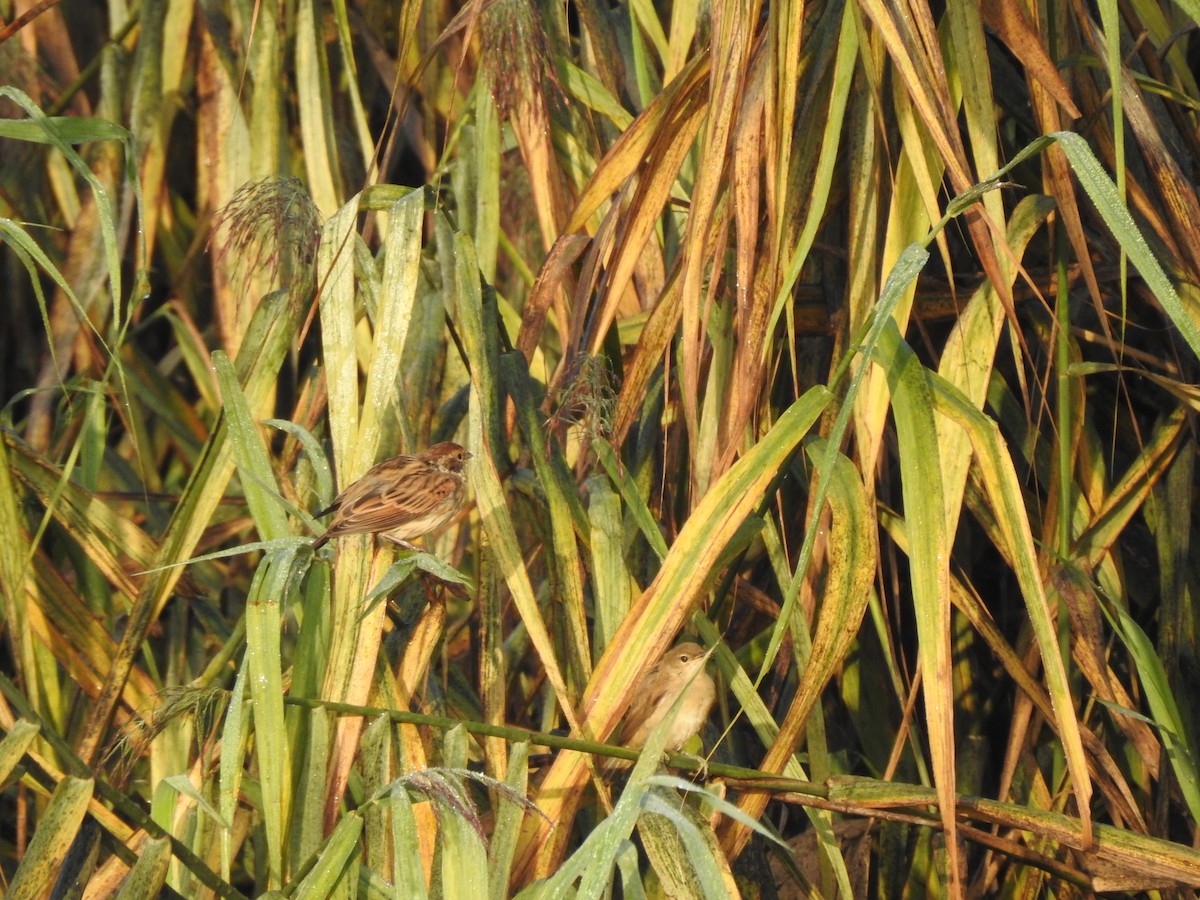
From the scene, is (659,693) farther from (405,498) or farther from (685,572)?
(685,572)

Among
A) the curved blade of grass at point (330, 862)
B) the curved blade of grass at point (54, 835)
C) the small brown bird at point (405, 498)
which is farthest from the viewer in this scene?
the small brown bird at point (405, 498)

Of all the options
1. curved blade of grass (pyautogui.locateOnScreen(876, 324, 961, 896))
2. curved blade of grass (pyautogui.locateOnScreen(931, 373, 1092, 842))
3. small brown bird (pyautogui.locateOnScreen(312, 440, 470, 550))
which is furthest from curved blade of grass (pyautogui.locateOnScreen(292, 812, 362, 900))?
curved blade of grass (pyautogui.locateOnScreen(931, 373, 1092, 842))

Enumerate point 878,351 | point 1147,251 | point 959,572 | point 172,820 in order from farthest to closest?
1. point 959,572
2. point 172,820
3. point 878,351
4. point 1147,251

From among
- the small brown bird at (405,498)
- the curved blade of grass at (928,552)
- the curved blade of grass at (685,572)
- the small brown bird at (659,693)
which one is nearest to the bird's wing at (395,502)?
the small brown bird at (405,498)

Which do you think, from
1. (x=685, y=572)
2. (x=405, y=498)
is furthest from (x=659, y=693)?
(x=685, y=572)

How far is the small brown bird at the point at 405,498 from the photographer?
2.60 m

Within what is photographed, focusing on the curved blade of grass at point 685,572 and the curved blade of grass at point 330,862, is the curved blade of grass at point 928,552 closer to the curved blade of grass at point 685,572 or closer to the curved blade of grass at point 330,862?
the curved blade of grass at point 685,572

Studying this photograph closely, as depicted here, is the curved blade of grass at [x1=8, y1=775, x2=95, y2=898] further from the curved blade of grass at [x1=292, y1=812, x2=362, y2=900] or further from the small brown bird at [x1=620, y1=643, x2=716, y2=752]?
the small brown bird at [x1=620, y1=643, x2=716, y2=752]

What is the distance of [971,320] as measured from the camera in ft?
8.61

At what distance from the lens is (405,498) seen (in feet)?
9.50

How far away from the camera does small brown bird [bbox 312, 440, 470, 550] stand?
2600 mm

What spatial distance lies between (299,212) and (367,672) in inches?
30.4

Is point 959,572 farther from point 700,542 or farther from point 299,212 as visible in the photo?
point 299,212

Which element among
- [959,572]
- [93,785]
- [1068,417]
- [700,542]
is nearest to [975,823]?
[959,572]
